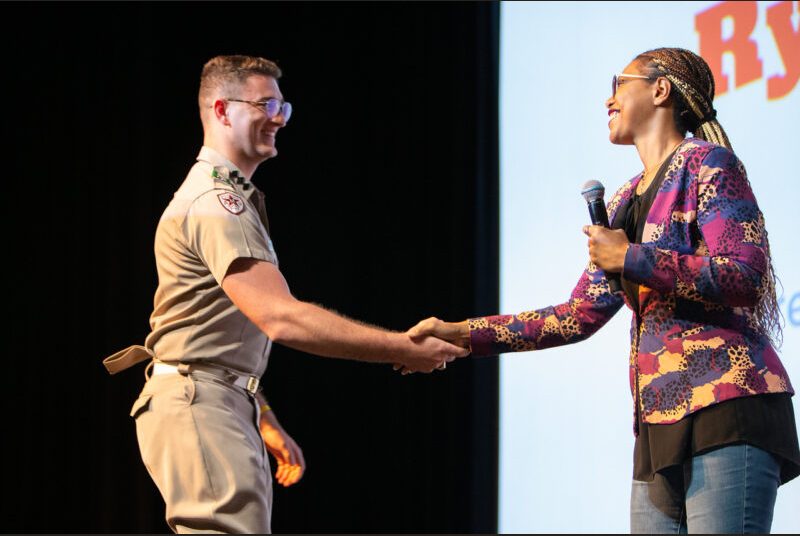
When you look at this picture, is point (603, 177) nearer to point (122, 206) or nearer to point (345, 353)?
point (345, 353)

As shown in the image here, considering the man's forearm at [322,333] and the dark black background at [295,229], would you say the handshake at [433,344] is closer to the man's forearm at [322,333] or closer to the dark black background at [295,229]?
the man's forearm at [322,333]

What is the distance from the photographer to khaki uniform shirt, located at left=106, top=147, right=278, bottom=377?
7.23 feet

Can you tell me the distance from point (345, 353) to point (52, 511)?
231 centimetres

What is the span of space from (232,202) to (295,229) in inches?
96.6

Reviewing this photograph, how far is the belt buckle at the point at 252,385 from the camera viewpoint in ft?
7.43

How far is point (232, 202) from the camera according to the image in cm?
226

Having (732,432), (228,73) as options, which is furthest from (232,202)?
(732,432)

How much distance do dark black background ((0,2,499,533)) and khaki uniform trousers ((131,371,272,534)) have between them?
6.69 feet

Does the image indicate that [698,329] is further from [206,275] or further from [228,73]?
[228,73]

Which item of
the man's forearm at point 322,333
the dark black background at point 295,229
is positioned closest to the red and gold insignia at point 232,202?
the man's forearm at point 322,333

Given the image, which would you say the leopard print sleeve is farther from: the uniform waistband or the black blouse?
the uniform waistband

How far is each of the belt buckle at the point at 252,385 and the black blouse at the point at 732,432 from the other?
0.90 metres

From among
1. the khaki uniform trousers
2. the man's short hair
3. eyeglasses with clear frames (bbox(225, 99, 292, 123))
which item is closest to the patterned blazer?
the khaki uniform trousers

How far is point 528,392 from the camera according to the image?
13.7 ft
